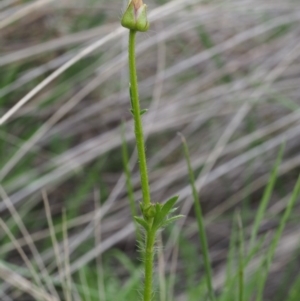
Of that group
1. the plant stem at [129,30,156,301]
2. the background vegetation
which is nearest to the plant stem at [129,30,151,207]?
the plant stem at [129,30,156,301]

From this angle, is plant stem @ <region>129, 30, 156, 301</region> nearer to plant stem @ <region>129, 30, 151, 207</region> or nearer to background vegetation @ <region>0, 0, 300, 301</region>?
plant stem @ <region>129, 30, 151, 207</region>

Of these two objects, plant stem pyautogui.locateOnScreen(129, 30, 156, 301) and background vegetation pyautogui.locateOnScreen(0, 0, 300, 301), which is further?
background vegetation pyautogui.locateOnScreen(0, 0, 300, 301)

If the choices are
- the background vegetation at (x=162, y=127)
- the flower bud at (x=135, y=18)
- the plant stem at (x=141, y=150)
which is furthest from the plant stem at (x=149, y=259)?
the background vegetation at (x=162, y=127)

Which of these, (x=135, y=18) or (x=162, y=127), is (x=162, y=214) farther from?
(x=162, y=127)

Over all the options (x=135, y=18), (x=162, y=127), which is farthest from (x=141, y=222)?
(x=162, y=127)

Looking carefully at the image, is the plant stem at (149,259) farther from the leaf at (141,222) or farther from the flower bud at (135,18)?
the flower bud at (135,18)
